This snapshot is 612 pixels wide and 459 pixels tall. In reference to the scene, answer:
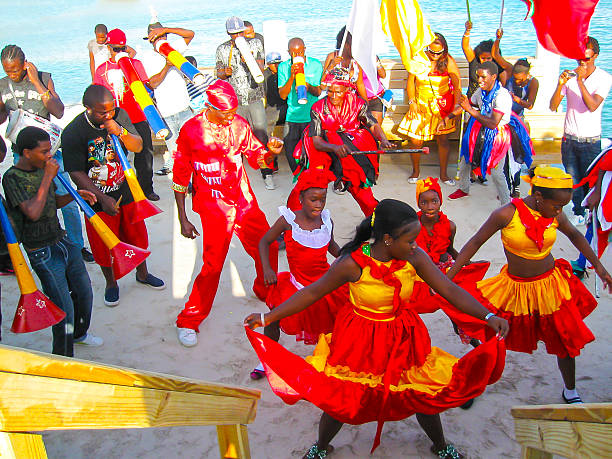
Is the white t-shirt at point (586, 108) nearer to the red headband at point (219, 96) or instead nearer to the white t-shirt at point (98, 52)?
the red headband at point (219, 96)

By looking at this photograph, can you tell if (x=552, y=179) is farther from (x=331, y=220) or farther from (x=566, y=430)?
(x=566, y=430)

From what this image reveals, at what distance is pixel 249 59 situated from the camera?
787 centimetres

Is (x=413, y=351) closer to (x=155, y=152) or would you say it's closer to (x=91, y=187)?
(x=91, y=187)

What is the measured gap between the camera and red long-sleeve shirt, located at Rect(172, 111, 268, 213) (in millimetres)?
4926

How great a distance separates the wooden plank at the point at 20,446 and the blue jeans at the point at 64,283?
10.5ft

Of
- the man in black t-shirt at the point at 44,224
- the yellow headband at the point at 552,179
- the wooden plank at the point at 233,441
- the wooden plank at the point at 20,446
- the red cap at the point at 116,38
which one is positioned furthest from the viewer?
the red cap at the point at 116,38

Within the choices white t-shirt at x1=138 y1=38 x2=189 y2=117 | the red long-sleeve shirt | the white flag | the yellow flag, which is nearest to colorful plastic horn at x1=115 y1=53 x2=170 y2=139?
the red long-sleeve shirt

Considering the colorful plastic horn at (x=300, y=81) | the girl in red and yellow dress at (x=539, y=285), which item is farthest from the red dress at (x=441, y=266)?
the colorful plastic horn at (x=300, y=81)

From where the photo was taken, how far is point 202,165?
498cm

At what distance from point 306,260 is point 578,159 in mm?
4100

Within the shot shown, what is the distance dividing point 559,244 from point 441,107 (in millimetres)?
2595

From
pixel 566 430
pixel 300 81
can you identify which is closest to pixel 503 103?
pixel 300 81

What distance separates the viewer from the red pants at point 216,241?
5.06m

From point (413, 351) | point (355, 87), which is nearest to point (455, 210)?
point (355, 87)
